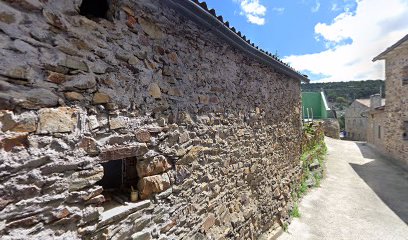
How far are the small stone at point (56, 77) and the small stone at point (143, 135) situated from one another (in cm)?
80

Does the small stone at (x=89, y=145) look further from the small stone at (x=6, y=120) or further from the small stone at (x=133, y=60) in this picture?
the small stone at (x=133, y=60)

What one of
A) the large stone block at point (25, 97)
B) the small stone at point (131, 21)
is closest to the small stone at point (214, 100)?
the small stone at point (131, 21)

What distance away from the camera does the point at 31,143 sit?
160cm

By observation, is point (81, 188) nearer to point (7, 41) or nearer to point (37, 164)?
point (37, 164)

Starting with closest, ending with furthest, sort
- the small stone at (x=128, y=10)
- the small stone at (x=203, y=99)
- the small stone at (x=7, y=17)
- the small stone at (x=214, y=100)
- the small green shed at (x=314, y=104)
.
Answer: the small stone at (x=7, y=17), the small stone at (x=128, y=10), the small stone at (x=203, y=99), the small stone at (x=214, y=100), the small green shed at (x=314, y=104)

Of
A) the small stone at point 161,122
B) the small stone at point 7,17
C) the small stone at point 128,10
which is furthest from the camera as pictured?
the small stone at point 161,122

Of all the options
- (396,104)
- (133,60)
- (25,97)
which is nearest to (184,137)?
(133,60)

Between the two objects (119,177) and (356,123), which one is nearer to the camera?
(119,177)

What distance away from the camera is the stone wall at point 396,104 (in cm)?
1133

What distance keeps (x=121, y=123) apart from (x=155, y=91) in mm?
526

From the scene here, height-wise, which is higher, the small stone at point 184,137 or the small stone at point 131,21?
the small stone at point 131,21

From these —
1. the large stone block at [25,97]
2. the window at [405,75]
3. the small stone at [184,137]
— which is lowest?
the small stone at [184,137]

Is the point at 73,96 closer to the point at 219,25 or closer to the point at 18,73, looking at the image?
the point at 18,73

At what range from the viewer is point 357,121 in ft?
93.8
